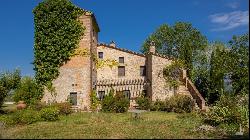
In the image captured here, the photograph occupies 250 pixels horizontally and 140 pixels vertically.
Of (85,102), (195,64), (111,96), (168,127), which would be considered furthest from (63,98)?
(195,64)

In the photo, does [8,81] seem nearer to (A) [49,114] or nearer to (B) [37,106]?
(B) [37,106]

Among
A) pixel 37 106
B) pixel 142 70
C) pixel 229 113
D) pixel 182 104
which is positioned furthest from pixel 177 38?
pixel 229 113

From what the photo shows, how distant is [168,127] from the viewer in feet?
70.8

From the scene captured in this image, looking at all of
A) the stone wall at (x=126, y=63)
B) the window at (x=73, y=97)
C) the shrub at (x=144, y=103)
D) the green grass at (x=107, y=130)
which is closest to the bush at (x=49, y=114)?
the green grass at (x=107, y=130)

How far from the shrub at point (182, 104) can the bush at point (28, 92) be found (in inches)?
486

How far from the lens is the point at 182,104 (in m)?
33.1

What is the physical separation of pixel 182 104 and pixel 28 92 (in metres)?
14.0

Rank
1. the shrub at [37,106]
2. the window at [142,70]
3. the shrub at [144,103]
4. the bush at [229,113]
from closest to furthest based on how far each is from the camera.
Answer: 1. the bush at [229,113]
2. the shrub at [37,106]
3. the shrub at [144,103]
4. the window at [142,70]

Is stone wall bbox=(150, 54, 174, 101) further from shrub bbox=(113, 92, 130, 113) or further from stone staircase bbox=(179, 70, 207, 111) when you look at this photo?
shrub bbox=(113, 92, 130, 113)

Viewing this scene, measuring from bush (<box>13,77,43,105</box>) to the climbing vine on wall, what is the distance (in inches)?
26.2

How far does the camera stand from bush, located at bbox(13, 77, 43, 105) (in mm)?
32094

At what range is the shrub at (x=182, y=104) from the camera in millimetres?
33019

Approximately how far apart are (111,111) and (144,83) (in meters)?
7.99

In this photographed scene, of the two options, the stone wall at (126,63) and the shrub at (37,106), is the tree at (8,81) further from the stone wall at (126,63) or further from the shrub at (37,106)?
the stone wall at (126,63)
